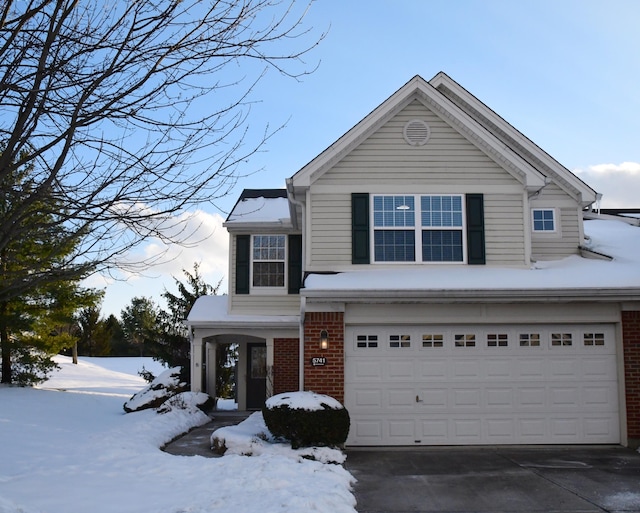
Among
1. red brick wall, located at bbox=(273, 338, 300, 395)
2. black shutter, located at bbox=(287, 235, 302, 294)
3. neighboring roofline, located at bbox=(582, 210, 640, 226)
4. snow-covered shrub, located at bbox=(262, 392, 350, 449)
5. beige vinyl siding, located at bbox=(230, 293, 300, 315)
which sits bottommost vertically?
snow-covered shrub, located at bbox=(262, 392, 350, 449)

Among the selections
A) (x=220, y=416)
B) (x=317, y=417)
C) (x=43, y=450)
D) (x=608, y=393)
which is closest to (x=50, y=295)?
(x=220, y=416)

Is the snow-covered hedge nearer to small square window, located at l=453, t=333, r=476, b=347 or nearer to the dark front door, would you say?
the dark front door

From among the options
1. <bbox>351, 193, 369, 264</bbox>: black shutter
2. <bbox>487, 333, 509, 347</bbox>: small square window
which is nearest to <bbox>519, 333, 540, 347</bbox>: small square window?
<bbox>487, 333, 509, 347</bbox>: small square window

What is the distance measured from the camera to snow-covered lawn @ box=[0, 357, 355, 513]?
7246 mm

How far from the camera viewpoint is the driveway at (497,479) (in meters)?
7.69

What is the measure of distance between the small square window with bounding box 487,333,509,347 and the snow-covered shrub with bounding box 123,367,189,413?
9.88m

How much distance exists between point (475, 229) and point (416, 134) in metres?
2.41

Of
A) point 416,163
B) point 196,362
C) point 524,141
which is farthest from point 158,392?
point 524,141

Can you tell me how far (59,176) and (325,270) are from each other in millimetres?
7207

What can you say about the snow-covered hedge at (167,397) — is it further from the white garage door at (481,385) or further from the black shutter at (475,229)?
the black shutter at (475,229)

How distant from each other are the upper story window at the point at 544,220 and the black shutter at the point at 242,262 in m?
7.82

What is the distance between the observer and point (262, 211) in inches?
739

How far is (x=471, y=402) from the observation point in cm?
1184

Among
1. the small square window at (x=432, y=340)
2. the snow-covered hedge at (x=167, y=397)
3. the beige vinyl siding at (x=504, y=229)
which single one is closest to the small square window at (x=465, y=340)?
the small square window at (x=432, y=340)
